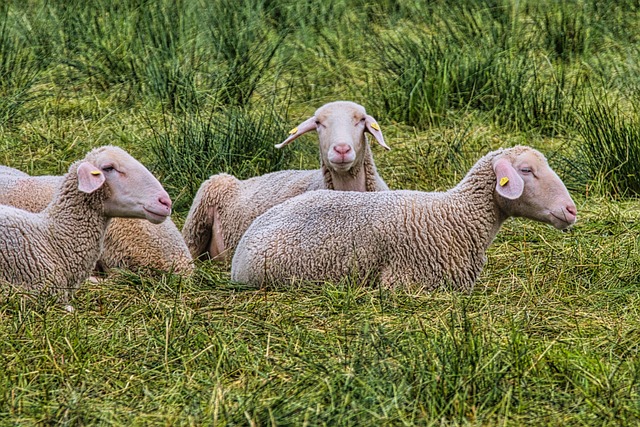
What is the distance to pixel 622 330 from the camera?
14.8ft

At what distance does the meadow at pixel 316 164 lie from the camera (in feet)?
12.2

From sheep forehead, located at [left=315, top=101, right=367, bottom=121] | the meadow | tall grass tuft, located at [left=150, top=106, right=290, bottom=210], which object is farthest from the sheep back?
tall grass tuft, located at [left=150, top=106, right=290, bottom=210]

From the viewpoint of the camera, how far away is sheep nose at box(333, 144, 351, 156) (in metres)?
5.96

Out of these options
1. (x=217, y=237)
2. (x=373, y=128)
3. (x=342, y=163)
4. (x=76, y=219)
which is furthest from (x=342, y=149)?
(x=76, y=219)

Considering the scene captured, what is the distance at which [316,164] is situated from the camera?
734 cm

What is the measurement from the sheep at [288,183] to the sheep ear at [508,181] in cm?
99

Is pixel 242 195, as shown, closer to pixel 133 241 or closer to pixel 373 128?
pixel 373 128

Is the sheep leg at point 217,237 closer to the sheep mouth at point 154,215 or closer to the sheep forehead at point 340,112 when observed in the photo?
the sheep forehead at point 340,112

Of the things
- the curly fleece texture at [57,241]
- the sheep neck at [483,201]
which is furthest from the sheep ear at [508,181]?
the curly fleece texture at [57,241]

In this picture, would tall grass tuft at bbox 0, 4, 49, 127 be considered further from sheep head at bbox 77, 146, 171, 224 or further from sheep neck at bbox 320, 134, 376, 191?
sheep head at bbox 77, 146, 171, 224

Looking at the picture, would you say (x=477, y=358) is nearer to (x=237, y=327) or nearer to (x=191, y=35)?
(x=237, y=327)

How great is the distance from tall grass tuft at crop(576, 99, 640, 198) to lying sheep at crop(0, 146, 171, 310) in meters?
2.81

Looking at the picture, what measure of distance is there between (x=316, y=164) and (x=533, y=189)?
2.34 meters

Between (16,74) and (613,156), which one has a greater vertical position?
(16,74)
